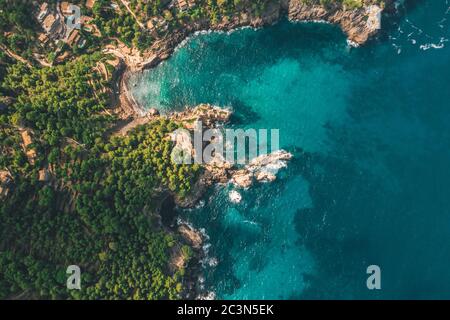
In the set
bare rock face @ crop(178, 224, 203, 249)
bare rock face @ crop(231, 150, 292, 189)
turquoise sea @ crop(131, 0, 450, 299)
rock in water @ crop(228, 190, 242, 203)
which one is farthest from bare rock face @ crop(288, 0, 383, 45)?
bare rock face @ crop(178, 224, 203, 249)

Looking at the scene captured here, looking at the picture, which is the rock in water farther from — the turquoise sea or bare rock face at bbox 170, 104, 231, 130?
bare rock face at bbox 170, 104, 231, 130

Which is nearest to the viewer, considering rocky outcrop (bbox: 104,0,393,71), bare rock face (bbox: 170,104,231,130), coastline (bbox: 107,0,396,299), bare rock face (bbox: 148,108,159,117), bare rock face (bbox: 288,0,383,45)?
coastline (bbox: 107,0,396,299)

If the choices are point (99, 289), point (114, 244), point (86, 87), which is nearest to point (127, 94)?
point (86, 87)

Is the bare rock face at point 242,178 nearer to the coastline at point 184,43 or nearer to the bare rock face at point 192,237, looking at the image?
the coastline at point 184,43

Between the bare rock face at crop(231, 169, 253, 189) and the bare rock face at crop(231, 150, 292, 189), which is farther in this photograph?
the bare rock face at crop(231, 150, 292, 189)

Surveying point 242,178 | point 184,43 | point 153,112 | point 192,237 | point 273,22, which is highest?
point 273,22

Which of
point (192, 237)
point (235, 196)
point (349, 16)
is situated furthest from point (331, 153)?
point (192, 237)

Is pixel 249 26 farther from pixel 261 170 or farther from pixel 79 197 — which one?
pixel 79 197

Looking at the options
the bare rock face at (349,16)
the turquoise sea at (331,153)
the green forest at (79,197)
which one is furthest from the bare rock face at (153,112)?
the bare rock face at (349,16)
